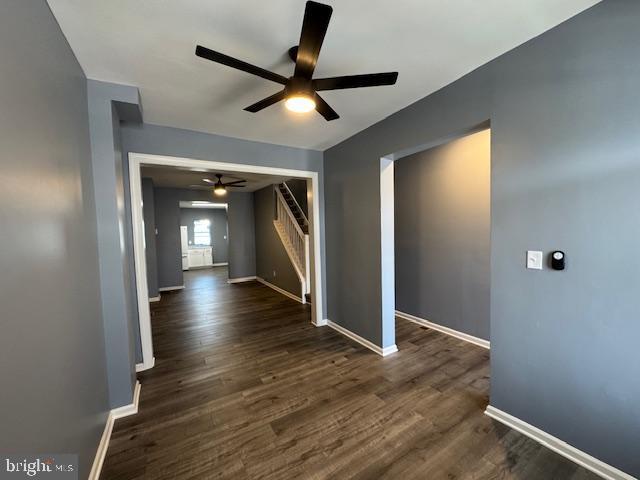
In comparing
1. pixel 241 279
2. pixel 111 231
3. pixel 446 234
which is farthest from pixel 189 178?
pixel 446 234

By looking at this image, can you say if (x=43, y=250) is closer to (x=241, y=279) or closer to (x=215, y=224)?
(x=241, y=279)

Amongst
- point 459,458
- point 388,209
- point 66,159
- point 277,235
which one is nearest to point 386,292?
point 388,209

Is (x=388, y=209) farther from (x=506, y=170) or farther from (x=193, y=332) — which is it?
(x=193, y=332)

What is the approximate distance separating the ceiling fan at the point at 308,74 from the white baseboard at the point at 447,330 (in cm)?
285

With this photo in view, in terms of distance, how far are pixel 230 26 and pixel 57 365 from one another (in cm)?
191

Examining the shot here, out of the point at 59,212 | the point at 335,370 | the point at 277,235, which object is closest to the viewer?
the point at 59,212

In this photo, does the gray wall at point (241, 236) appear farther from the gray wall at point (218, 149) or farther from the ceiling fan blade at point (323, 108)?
the ceiling fan blade at point (323, 108)

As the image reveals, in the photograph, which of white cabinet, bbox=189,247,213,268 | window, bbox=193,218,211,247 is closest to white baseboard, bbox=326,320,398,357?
white cabinet, bbox=189,247,213,268

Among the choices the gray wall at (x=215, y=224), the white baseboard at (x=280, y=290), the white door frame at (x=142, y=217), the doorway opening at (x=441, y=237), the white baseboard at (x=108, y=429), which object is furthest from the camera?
the gray wall at (x=215, y=224)

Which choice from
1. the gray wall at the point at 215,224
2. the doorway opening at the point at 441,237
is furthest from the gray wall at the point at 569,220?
the gray wall at the point at 215,224

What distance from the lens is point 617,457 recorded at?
134 centimetres

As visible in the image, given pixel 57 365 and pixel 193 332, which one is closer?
pixel 57 365

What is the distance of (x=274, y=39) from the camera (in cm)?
150

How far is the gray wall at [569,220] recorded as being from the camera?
128 centimetres
